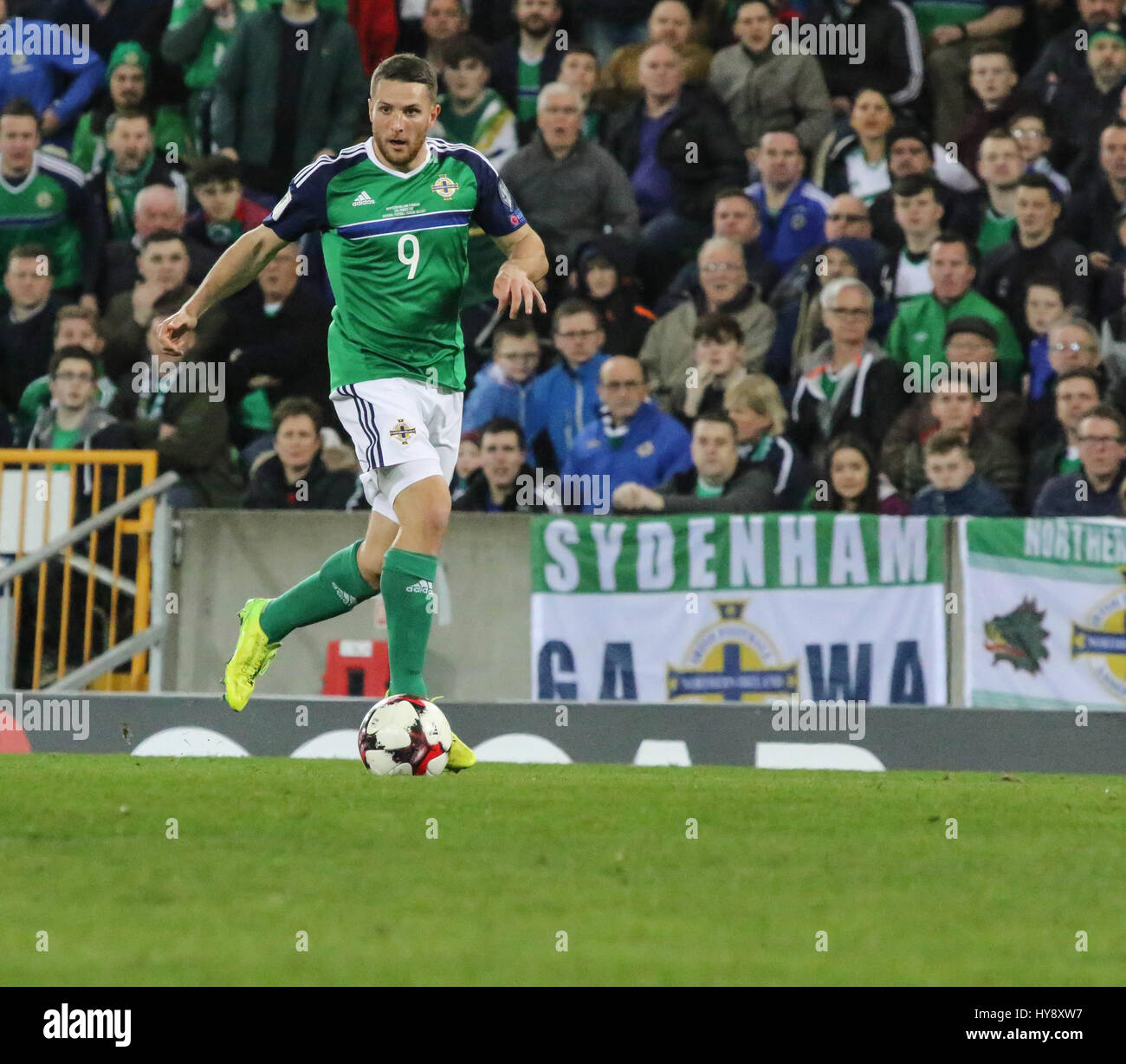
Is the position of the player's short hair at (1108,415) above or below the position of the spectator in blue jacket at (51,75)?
below

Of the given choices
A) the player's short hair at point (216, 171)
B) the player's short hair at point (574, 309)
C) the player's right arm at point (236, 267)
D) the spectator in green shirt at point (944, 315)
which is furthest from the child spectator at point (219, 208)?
the player's right arm at point (236, 267)

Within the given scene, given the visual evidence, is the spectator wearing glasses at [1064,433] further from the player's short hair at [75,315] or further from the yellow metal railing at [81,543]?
the player's short hair at [75,315]

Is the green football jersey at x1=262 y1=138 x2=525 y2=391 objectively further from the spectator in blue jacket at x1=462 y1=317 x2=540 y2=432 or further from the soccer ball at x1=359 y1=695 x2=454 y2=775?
the spectator in blue jacket at x1=462 y1=317 x2=540 y2=432

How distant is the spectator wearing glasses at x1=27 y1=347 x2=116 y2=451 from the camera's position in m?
12.4

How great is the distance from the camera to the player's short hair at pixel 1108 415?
1142 cm

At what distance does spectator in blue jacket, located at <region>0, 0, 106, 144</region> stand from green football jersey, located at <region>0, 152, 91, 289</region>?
0.89 m

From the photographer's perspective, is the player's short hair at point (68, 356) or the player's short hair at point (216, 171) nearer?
A: the player's short hair at point (68, 356)

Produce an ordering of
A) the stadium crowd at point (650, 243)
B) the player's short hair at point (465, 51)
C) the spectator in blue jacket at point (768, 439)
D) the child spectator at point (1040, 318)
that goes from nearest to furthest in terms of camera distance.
A: the spectator in blue jacket at point (768, 439)
the stadium crowd at point (650, 243)
the child spectator at point (1040, 318)
the player's short hair at point (465, 51)

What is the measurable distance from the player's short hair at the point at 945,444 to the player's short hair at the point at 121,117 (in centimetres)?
600

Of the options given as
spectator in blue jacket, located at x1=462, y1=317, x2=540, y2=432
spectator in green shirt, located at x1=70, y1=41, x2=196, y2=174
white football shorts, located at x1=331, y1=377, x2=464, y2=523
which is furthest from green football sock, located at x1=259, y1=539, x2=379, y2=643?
spectator in green shirt, located at x1=70, y1=41, x2=196, y2=174

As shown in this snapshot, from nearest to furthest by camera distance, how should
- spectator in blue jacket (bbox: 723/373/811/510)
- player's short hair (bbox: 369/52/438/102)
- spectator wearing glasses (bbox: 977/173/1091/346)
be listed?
player's short hair (bbox: 369/52/438/102) → spectator in blue jacket (bbox: 723/373/811/510) → spectator wearing glasses (bbox: 977/173/1091/346)

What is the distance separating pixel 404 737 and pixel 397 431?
3.65 ft

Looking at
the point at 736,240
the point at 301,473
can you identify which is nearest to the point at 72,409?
the point at 301,473

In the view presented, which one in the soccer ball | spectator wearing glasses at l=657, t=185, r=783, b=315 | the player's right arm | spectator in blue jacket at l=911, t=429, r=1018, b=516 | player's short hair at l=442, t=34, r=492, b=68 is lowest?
the soccer ball
